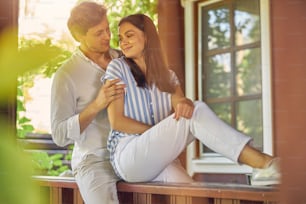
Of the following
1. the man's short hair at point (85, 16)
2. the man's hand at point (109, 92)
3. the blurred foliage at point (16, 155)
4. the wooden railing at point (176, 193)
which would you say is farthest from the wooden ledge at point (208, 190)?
the blurred foliage at point (16, 155)

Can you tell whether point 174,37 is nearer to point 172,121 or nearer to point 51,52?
point 172,121

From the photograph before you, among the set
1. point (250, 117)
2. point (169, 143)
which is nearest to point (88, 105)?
point (169, 143)

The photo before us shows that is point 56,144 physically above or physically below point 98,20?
below

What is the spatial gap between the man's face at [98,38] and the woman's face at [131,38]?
24mm

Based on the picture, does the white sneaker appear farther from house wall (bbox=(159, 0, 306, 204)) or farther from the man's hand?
the man's hand

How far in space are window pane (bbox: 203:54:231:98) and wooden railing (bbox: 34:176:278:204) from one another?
8.3 inches

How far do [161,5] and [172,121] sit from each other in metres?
0.20

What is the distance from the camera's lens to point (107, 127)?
0.82 m

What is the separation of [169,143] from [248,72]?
255mm

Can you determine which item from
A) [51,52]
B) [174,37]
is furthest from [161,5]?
[51,52]

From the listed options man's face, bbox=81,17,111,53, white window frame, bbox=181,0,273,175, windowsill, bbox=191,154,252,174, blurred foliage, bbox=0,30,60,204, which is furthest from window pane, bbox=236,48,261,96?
blurred foliage, bbox=0,30,60,204

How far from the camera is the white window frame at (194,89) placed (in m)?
0.79

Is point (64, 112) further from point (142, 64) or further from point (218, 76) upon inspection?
point (218, 76)

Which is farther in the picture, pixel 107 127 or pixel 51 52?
pixel 107 127
